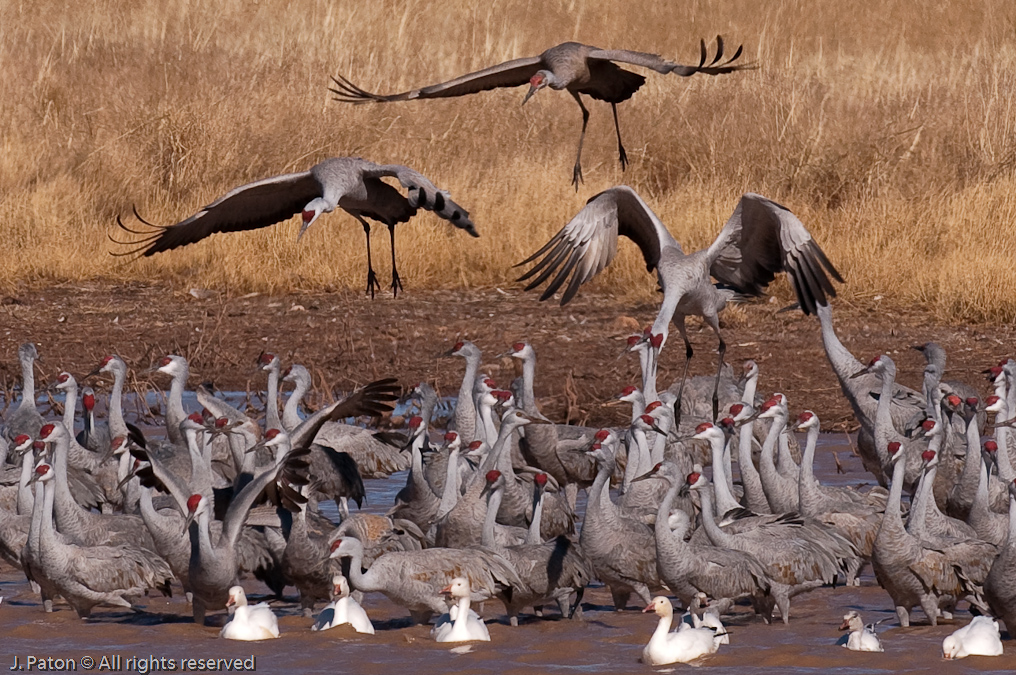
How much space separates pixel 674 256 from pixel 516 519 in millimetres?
2221

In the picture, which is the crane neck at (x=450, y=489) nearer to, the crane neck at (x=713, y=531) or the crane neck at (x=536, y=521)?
the crane neck at (x=536, y=521)

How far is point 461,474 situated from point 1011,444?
8.79ft

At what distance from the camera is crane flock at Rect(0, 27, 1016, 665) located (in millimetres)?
6367

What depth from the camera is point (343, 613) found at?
609cm

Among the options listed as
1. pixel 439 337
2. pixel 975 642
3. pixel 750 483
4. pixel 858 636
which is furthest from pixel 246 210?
pixel 975 642

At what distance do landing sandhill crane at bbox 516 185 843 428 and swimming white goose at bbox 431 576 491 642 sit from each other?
118 inches

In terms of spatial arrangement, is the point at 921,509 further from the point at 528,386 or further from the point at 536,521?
the point at 528,386

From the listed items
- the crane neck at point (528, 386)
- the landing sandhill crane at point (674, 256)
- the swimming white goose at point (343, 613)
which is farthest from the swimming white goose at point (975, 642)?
the crane neck at point (528, 386)

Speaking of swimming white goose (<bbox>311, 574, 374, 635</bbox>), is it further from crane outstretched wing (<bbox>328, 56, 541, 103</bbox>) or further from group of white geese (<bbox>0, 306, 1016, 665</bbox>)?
crane outstretched wing (<bbox>328, 56, 541, 103</bbox>)

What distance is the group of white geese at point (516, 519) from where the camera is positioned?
6.34 metres

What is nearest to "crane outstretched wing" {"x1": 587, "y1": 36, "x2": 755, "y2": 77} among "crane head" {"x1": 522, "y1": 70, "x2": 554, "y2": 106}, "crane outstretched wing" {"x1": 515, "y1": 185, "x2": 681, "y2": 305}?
"crane head" {"x1": 522, "y1": 70, "x2": 554, "y2": 106}

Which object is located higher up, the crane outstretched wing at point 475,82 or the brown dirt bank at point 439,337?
the crane outstretched wing at point 475,82

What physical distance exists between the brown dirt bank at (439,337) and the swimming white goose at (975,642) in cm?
434

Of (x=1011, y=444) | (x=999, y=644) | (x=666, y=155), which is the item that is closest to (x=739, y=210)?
(x=1011, y=444)
